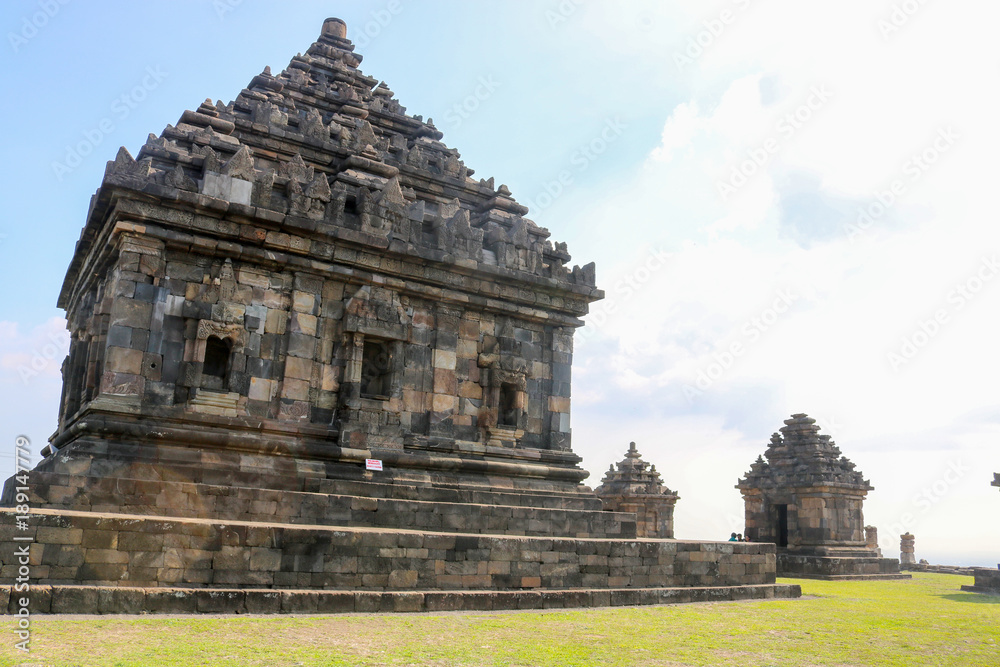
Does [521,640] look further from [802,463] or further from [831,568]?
[802,463]

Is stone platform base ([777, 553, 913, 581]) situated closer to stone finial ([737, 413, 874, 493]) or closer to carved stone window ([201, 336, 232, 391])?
stone finial ([737, 413, 874, 493])

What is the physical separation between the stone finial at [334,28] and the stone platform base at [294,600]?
17.8 metres

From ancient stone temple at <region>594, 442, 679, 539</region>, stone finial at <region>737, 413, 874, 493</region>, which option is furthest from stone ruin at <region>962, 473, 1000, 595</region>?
ancient stone temple at <region>594, 442, 679, 539</region>

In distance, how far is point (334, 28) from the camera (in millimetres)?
24250

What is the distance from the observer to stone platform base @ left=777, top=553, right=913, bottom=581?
29891 millimetres

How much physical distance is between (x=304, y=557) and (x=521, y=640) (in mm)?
3989

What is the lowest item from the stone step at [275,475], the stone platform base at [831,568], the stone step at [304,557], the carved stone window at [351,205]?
the stone platform base at [831,568]

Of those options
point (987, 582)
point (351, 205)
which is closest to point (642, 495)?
point (987, 582)

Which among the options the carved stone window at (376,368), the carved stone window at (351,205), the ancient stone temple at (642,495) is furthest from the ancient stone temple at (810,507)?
the carved stone window at (351,205)

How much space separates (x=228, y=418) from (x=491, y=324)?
6.38 meters

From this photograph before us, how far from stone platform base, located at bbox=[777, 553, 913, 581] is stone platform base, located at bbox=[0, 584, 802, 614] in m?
16.9

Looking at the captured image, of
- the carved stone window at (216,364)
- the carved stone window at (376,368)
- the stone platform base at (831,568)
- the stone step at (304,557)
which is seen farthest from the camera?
the stone platform base at (831,568)

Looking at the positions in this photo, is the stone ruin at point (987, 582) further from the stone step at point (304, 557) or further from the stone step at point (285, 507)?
the stone step at point (285, 507)

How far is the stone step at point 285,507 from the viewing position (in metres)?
12.9
